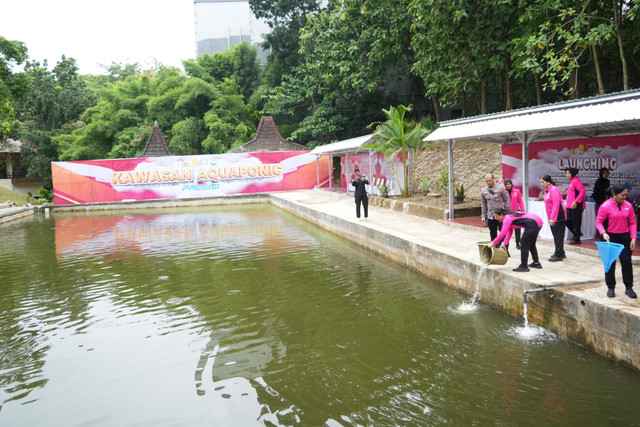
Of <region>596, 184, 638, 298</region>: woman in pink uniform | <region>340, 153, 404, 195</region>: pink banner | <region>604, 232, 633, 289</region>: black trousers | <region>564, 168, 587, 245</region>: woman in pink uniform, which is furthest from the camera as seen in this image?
<region>340, 153, 404, 195</region>: pink banner

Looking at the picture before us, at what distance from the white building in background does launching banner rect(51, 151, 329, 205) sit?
26.3 meters

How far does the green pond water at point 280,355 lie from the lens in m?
4.81

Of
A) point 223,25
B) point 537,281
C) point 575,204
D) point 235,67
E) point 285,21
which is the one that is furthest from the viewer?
point 223,25

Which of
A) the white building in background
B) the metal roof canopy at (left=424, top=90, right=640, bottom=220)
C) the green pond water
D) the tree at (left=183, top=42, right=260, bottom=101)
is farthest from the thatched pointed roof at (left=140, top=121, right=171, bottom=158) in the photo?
the white building in background

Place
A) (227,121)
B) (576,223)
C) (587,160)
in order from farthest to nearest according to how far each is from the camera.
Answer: (227,121) < (587,160) < (576,223)

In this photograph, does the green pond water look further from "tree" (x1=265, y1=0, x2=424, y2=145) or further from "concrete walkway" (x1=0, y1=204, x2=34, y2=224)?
"tree" (x1=265, y1=0, x2=424, y2=145)

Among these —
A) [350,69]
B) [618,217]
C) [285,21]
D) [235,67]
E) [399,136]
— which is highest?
[285,21]

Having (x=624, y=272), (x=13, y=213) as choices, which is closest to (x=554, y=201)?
(x=624, y=272)

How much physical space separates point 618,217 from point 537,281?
1285mm

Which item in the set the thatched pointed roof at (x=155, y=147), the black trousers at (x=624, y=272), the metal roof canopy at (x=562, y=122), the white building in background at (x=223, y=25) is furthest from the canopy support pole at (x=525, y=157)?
the white building in background at (x=223, y=25)

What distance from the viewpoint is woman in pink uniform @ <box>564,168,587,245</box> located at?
8.73 m

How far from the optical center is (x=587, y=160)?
10406mm

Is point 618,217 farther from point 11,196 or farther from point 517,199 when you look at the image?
point 11,196

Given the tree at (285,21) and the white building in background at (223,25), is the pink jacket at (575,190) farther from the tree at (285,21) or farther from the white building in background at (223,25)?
the white building in background at (223,25)
